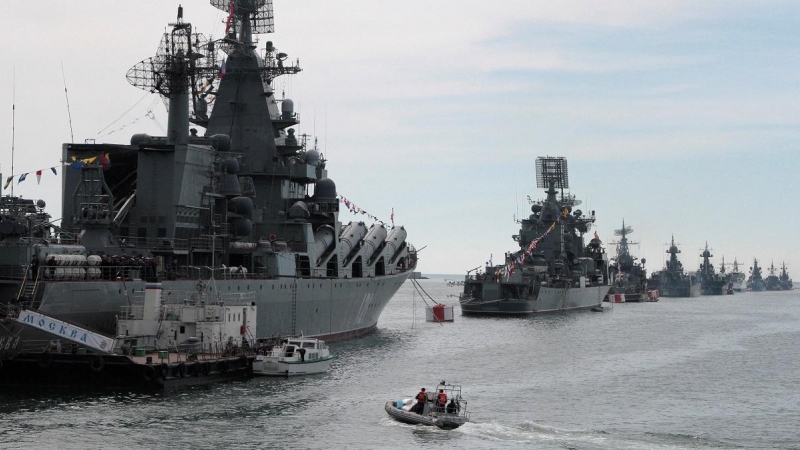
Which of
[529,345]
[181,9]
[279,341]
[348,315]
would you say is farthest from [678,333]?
[181,9]

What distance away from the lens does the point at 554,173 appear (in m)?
141

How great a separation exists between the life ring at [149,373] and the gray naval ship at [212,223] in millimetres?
5423

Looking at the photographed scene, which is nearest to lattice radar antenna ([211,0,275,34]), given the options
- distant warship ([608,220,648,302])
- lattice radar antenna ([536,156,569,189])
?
lattice radar antenna ([536,156,569,189])

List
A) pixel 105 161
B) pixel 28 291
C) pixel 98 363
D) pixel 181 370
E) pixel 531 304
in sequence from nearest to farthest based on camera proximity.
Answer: pixel 98 363 < pixel 181 370 < pixel 28 291 < pixel 105 161 < pixel 531 304

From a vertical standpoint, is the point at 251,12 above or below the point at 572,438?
above

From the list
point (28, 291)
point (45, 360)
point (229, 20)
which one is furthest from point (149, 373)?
point (229, 20)

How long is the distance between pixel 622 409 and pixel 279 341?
1904 cm

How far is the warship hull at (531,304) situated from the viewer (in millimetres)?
110875

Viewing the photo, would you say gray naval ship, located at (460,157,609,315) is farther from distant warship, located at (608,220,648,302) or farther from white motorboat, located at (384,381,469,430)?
white motorboat, located at (384,381,469,430)

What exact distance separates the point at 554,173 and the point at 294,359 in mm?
95577

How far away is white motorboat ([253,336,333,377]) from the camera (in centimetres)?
4928

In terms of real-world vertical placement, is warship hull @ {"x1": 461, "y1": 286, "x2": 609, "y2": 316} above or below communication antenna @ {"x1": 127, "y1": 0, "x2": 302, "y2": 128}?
below

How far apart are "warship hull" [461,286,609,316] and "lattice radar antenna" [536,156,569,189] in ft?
63.7

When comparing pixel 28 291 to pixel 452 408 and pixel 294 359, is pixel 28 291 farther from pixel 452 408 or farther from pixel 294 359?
pixel 452 408
